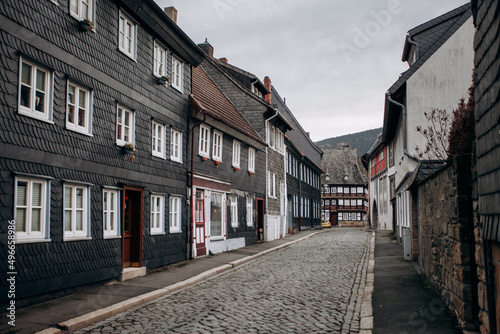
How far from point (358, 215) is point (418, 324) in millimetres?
71312

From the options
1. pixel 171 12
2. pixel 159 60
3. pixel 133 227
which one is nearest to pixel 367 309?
pixel 133 227

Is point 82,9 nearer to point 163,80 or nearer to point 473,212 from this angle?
point 163,80

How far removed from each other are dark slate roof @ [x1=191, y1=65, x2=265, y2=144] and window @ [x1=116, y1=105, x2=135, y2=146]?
3.75m

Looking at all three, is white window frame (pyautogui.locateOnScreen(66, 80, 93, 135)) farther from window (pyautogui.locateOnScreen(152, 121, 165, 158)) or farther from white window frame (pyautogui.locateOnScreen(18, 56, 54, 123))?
window (pyautogui.locateOnScreen(152, 121, 165, 158))

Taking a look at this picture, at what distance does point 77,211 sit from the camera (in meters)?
10.6

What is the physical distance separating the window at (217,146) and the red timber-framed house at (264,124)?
19.1ft

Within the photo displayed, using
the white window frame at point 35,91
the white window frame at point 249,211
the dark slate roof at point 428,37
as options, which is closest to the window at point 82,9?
the white window frame at point 35,91

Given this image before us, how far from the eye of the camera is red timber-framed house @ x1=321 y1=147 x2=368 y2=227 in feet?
253

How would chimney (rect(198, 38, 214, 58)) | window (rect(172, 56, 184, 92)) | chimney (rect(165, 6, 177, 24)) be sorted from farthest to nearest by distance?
chimney (rect(198, 38, 214, 58)), chimney (rect(165, 6, 177, 24)), window (rect(172, 56, 184, 92))

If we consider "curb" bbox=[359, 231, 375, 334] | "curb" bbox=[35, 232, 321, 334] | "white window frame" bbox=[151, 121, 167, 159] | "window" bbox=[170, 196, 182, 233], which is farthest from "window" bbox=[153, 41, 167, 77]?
Result: "curb" bbox=[359, 231, 375, 334]

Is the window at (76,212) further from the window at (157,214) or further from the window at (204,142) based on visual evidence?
the window at (204,142)

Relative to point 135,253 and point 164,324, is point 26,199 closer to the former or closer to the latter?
point 164,324

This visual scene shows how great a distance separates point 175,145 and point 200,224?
3362 millimetres

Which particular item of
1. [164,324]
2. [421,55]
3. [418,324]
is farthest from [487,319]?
[421,55]
